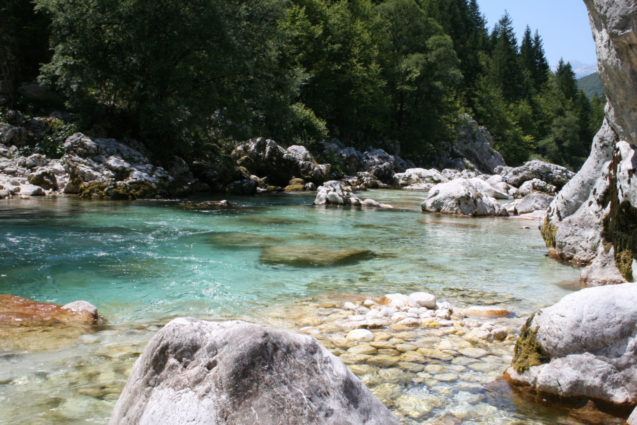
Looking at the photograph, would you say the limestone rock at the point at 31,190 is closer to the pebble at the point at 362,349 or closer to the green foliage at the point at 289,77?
the green foliage at the point at 289,77

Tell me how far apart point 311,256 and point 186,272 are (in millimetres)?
2158

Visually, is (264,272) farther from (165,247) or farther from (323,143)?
(323,143)

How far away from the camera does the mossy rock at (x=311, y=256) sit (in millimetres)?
8068

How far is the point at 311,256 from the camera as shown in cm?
852

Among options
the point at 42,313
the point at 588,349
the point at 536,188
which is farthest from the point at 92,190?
the point at 536,188

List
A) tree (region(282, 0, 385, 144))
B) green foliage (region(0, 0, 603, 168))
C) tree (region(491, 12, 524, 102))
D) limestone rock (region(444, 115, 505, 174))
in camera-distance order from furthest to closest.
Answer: tree (region(491, 12, 524, 102)), limestone rock (region(444, 115, 505, 174)), tree (region(282, 0, 385, 144)), green foliage (region(0, 0, 603, 168))

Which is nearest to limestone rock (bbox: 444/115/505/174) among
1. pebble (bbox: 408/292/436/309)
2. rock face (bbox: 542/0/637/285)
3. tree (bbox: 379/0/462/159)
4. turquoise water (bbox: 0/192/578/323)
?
tree (bbox: 379/0/462/159)

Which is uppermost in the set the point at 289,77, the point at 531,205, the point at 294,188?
the point at 289,77

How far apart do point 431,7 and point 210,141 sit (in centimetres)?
5831

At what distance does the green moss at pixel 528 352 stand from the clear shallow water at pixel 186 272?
2045mm

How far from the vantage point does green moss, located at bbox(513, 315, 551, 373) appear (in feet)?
11.4

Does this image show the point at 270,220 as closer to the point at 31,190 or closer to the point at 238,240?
the point at 238,240

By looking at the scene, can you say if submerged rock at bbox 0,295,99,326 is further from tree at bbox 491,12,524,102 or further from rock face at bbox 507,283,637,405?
tree at bbox 491,12,524,102

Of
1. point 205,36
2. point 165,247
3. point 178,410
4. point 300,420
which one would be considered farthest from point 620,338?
point 205,36
